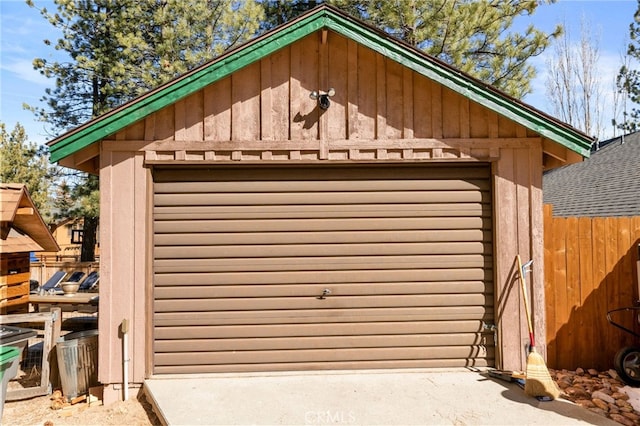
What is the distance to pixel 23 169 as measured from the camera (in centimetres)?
2028

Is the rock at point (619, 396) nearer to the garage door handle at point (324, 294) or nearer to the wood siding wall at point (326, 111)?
the wood siding wall at point (326, 111)

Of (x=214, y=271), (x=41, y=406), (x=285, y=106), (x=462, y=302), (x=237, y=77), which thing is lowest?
(x=41, y=406)

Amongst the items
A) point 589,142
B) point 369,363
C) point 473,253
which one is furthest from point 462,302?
point 589,142

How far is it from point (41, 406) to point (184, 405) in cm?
199

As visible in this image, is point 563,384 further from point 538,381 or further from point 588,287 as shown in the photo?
point 588,287

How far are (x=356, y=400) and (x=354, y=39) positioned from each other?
3.95 m

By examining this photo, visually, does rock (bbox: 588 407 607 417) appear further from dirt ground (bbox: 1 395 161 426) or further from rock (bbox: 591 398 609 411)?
dirt ground (bbox: 1 395 161 426)

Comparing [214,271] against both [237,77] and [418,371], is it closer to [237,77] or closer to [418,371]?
[237,77]

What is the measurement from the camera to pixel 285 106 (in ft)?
16.0

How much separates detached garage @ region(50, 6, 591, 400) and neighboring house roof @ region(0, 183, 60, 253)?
65.1 inches

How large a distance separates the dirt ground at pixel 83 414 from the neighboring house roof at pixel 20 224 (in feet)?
8.48

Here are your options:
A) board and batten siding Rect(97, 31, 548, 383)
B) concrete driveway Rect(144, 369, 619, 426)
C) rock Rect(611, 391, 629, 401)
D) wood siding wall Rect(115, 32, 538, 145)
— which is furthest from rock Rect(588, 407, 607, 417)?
wood siding wall Rect(115, 32, 538, 145)

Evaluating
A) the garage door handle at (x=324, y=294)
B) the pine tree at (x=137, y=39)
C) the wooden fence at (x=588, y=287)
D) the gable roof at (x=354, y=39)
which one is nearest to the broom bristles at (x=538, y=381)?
the wooden fence at (x=588, y=287)
